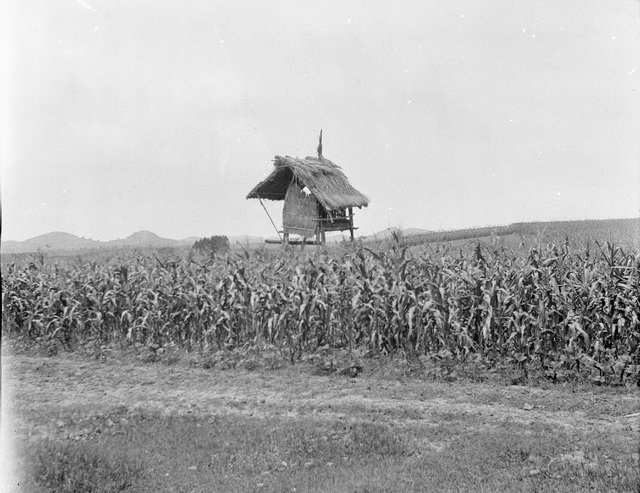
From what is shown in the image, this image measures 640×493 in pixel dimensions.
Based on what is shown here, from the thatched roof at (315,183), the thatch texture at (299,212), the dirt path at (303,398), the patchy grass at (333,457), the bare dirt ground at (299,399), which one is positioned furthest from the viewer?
the thatch texture at (299,212)

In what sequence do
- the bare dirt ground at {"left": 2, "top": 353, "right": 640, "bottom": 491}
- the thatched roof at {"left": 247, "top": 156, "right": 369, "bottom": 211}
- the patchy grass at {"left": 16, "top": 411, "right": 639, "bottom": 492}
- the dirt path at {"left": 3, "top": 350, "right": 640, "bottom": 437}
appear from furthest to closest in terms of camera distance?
the thatched roof at {"left": 247, "top": 156, "right": 369, "bottom": 211}
the dirt path at {"left": 3, "top": 350, "right": 640, "bottom": 437}
the bare dirt ground at {"left": 2, "top": 353, "right": 640, "bottom": 491}
the patchy grass at {"left": 16, "top": 411, "right": 639, "bottom": 492}

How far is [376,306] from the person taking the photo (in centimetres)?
956

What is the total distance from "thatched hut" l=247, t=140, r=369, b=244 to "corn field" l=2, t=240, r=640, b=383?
37.2 ft

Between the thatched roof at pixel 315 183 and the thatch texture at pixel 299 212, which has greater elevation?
the thatched roof at pixel 315 183

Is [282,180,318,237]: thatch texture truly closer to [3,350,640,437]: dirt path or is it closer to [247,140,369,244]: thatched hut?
[247,140,369,244]: thatched hut

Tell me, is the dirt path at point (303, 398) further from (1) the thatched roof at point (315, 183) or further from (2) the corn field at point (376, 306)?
(1) the thatched roof at point (315, 183)

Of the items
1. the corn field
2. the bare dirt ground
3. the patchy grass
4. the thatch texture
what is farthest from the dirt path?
the thatch texture

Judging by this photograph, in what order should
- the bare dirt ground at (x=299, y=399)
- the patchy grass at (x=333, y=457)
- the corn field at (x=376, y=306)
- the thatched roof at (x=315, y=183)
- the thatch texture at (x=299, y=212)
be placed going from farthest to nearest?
the thatch texture at (x=299, y=212) → the thatched roof at (x=315, y=183) → the corn field at (x=376, y=306) → the bare dirt ground at (x=299, y=399) → the patchy grass at (x=333, y=457)

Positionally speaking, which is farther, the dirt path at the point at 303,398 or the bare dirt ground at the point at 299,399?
the dirt path at the point at 303,398

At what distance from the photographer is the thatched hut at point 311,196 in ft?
76.9

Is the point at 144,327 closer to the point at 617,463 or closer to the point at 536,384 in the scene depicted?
the point at 536,384

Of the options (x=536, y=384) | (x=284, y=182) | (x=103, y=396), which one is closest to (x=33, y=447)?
(x=103, y=396)

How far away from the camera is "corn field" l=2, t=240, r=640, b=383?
8.68 meters

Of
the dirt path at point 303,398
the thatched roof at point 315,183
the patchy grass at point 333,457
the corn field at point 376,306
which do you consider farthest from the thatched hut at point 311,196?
the patchy grass at point 333,457
